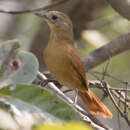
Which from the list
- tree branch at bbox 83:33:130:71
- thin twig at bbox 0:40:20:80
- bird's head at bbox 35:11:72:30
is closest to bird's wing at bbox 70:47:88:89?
tree branch at bbox 83:33:130:71

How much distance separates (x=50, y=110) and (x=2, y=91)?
214 millimetres

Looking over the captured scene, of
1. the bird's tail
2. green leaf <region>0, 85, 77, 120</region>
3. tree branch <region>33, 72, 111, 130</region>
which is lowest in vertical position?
the bird's tail

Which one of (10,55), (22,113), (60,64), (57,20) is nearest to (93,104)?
(60,64)

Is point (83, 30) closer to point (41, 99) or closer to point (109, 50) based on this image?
point (109, 50)

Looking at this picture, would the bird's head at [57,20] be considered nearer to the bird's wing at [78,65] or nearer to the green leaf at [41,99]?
the bird's wing at [78,65]

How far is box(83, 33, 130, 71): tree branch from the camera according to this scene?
3.96 meters

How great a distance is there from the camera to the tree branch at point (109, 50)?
156 inches

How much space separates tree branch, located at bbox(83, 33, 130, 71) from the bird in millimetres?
295

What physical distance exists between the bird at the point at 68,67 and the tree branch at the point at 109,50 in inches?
11.6

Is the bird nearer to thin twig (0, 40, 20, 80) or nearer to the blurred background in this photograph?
the blurred background

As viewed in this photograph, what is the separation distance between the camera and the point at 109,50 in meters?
4.00

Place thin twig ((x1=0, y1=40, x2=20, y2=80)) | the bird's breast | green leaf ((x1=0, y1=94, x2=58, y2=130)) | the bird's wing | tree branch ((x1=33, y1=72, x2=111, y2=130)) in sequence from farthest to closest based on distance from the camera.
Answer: the bird's wing → the bird's breast → tree branch ((x1=33, y1=72, x2=111, y2=130)) → thin twig ((x1=0, y1=40, x2=20, y2=80)) → green leaf ((x1=0, y1=94, x2=58, y2=130))

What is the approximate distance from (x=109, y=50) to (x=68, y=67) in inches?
24.6

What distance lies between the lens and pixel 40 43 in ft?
18.1
